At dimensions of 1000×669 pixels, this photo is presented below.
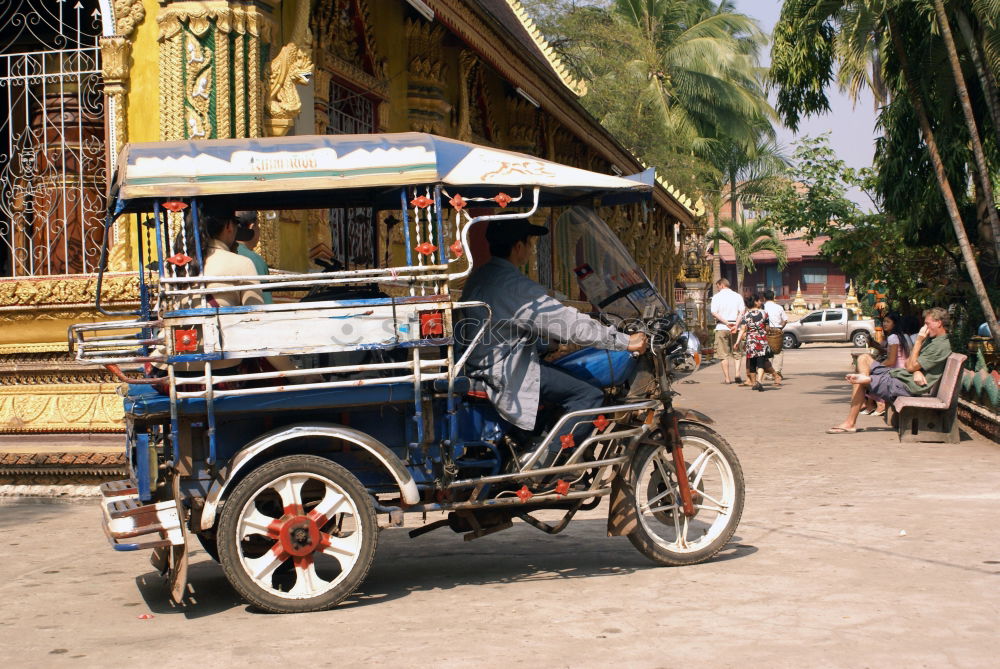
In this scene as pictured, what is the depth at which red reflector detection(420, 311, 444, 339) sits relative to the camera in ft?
18.7

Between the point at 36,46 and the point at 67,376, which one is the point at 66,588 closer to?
the point at 67,376

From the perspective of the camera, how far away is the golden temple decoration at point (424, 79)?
12531 millimetres

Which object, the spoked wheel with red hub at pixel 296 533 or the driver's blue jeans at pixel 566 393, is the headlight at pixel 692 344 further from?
the spoked wheel with red hub at pixel 296 533

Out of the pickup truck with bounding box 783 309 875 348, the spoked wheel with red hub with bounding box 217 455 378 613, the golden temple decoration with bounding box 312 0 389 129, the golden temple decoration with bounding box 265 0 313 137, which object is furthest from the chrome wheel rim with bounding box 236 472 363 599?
the pickup truck with bounding box 783 309 875 348

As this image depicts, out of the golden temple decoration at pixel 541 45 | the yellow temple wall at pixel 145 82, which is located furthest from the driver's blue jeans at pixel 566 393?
the golden temple decoration at pixel 541 45

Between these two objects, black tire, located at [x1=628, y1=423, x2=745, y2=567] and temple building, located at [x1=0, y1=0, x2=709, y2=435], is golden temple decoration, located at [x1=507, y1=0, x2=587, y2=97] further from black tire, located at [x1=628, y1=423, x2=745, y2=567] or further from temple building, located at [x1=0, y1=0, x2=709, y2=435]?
black tire, located at [x1=628, y1=423, x2=745, y2=567]

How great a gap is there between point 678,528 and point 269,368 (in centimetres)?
232

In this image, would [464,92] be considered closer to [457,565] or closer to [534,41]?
[457,565]

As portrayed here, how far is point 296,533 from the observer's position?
551 cm

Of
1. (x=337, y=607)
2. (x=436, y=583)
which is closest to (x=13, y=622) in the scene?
(x=337, y=607)

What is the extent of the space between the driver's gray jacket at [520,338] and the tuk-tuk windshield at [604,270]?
0.60 metres

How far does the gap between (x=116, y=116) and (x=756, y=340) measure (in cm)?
1392

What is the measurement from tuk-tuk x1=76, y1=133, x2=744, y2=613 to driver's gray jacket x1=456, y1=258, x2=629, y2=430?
6 centimetres

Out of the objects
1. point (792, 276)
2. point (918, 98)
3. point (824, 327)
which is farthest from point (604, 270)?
point (792, 276)
